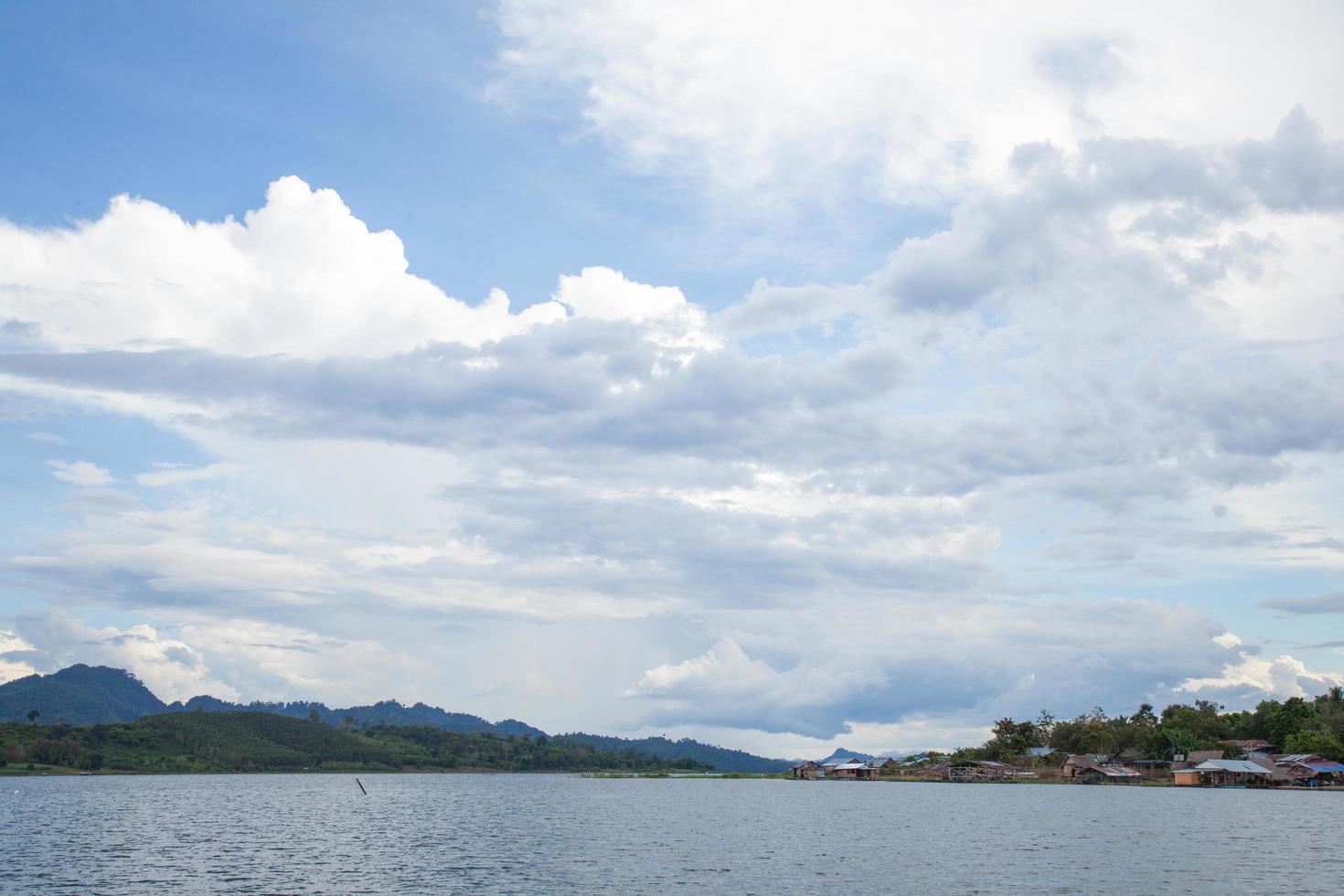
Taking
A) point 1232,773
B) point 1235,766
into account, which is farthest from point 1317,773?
point 1232,773

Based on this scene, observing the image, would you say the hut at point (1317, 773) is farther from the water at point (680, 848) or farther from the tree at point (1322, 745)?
the water at point (680, 848)

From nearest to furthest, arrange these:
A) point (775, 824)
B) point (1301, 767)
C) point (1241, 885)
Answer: point (1241, 885), point (775, 824), point (1301, 767)

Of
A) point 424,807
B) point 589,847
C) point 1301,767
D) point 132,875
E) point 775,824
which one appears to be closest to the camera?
point 132,875

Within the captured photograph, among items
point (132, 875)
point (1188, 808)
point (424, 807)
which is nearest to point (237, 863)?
point (132, 875)

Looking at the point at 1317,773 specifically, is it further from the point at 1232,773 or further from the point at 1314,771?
the point at 1232,773

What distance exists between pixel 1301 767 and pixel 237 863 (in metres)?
189

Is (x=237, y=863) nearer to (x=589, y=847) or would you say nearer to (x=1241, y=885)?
(x=589, y=847)

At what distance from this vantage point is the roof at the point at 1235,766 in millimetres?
192250

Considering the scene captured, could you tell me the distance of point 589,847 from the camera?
89.1 metres

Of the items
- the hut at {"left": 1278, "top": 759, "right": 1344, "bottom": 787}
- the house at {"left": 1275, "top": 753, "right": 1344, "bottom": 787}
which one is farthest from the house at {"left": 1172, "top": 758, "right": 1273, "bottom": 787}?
the hut at {"left": 1278, "top": 759, "right": 1344, "bottom": 787}

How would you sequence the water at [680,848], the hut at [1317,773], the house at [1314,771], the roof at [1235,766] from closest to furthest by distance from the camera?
1. the water at [680,848]
2. the hut at [1317,773]
3. the house at [1314,771]
4. the roof at [1235,766]

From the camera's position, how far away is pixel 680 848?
288 ft

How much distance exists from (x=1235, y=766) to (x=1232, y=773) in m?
3.67

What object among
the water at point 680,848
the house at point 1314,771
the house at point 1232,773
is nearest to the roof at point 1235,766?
the house at point 1232,773
